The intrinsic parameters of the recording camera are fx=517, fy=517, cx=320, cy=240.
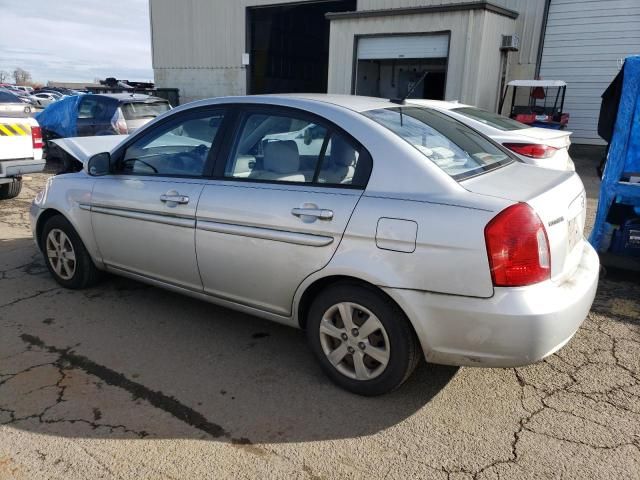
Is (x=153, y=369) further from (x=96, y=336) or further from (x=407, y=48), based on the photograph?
(x=407, y=48)

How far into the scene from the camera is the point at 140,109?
11156 millimetres

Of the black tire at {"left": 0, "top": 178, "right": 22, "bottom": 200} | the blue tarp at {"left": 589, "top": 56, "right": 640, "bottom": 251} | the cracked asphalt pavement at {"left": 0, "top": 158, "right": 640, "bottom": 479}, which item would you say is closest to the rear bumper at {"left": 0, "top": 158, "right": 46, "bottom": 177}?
the black tire at {"left": 0, "top": 178, "right": 22, "bottom": 200}

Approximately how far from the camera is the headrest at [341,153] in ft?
9.42

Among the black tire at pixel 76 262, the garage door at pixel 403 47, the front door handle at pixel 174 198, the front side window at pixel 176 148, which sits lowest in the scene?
the black tire at pixel 76 262

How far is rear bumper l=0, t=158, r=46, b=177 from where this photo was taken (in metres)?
7.13

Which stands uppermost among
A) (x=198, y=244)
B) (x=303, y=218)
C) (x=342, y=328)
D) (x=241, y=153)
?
(x=241, y=153)

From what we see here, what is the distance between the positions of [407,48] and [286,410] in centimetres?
1385

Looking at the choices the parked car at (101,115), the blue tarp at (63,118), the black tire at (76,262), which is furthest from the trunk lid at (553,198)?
the blue tarp at (63,118)

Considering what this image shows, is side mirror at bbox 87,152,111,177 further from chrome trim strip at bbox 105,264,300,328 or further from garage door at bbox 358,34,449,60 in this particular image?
garage door at bbox 358,34,449,60

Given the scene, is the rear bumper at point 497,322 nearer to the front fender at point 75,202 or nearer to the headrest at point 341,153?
the headrest at point 341,153

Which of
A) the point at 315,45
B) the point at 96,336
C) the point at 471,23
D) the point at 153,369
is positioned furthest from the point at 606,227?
the point at 315,45

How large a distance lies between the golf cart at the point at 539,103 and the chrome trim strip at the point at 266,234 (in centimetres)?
1090

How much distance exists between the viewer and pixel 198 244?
Result: 336 cm

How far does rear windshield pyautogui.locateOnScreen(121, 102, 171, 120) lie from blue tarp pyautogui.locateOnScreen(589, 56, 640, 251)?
8.83 m
